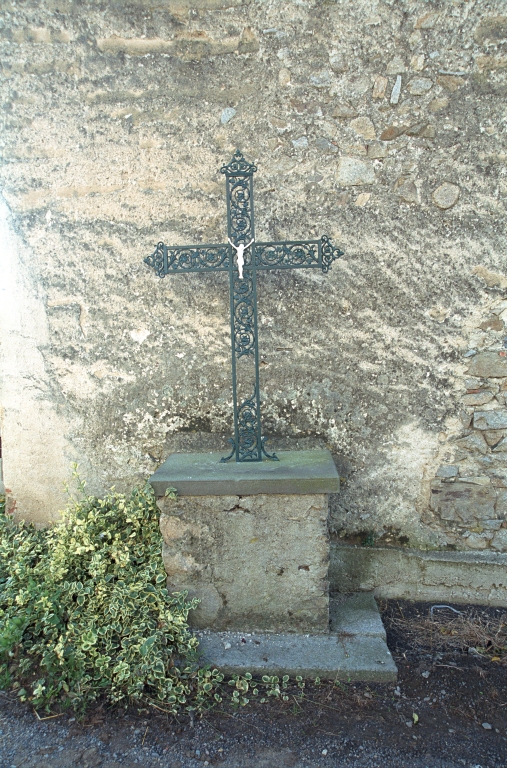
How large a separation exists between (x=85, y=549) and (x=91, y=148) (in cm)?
227

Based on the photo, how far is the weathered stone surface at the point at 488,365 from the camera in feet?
9.58

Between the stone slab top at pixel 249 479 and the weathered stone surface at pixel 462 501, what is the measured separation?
29.0 inches

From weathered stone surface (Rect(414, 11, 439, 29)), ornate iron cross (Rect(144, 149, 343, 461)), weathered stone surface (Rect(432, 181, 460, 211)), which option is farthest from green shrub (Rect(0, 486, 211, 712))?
weathered stone surface (Rect(414, 11, 439, 29))

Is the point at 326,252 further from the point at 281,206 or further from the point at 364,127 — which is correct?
the point at 364,127

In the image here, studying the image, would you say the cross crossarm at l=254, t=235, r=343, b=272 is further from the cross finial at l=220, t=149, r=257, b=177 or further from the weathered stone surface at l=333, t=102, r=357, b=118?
the weathered stone surface at l=333, t=102, r=357, b=118

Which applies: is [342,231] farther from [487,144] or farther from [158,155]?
[158,155]

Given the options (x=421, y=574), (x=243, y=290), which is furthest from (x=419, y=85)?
(x=421, y=574)

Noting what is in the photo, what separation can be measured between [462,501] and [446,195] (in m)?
1.73

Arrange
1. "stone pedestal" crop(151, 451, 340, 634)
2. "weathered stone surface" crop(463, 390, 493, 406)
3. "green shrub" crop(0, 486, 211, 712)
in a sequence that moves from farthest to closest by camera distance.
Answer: "weathered stone surface" crop(463, 390, 493, 406) → "stone pedestal" crop(151, 451, 340, 634) → "green shrub" crop(0, 486, 211, 712)

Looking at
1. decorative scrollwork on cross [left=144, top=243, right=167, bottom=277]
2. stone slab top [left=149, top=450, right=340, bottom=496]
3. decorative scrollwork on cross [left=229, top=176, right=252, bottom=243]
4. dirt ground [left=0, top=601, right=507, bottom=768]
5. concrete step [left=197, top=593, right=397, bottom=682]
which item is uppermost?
decorative scrollwork on cross [left=229, top=176, right=252, bottom=243]

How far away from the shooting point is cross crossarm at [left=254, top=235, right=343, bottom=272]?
107 inches

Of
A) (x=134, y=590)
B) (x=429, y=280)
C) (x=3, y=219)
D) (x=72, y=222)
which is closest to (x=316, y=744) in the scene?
(x=134, y=590)

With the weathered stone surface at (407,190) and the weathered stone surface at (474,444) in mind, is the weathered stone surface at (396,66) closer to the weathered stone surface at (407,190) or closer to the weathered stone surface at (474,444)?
the weathered stone surface at (407,190)

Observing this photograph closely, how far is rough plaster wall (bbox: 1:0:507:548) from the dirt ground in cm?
85
